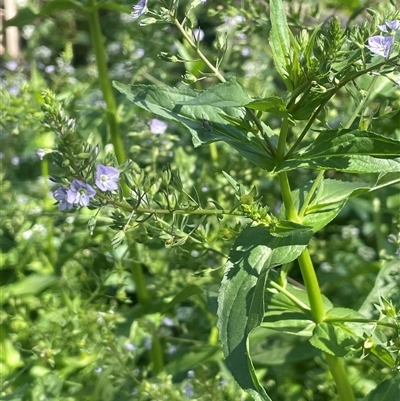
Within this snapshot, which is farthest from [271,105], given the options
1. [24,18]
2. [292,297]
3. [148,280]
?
[148,280]

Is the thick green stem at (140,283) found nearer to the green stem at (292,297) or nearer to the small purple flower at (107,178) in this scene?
the green stem at (292,297)

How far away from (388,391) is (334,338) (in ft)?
0.56

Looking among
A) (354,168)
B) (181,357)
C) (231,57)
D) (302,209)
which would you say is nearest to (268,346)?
(181,357)

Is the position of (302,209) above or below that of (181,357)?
above

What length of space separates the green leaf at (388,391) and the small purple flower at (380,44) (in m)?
0.63

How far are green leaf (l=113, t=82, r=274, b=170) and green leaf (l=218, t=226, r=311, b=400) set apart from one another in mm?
125

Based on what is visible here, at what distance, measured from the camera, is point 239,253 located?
3.52ft

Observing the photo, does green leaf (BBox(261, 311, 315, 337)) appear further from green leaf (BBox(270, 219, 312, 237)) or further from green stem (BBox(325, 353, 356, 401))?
green leaf (BBox(270, 219, 312, 237))

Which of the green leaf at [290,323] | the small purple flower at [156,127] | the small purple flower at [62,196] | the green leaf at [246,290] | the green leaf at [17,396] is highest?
the small purple flower at [62,196]

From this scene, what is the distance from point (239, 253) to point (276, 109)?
0.79 ft

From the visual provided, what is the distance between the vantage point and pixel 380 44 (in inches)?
37.6

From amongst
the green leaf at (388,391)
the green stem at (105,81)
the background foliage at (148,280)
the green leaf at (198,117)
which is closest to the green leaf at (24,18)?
the background foliage at (148,280)

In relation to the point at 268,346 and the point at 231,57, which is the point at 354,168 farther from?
the point at 231,57

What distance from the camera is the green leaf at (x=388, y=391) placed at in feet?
3.99
